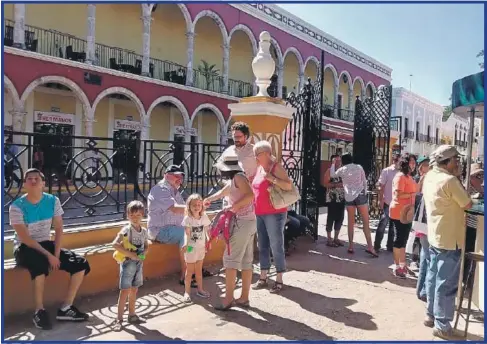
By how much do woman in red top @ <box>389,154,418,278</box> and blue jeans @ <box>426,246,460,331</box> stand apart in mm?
1599

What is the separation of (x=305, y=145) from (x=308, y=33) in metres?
18.3

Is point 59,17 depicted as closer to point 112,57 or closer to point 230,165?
point 112,57

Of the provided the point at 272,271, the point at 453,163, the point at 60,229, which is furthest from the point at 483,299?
the point at 60,229

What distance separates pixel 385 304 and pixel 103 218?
10.6 ft

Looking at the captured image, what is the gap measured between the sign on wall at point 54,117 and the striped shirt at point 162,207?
11.4 m

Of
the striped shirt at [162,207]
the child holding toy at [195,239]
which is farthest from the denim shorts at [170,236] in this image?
the child holding toy at [195,239]

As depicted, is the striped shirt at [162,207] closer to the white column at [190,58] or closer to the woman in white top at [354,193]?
the woman in white top at [354,193]

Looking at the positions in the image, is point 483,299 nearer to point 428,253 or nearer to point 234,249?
point 428,253

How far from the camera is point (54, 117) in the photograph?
15086 mm

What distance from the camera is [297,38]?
897 inches

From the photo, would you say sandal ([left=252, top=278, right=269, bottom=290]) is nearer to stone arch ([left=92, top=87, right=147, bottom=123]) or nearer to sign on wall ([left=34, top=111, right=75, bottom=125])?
stone arch ([left=92, top=87, right=147, bottom=123])

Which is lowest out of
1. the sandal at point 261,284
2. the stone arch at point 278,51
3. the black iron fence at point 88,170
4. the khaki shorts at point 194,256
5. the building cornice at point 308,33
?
the sandal at point 261,284

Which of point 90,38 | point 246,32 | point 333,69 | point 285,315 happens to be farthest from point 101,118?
point 285,315

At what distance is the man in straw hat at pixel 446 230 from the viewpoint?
3.56 m
